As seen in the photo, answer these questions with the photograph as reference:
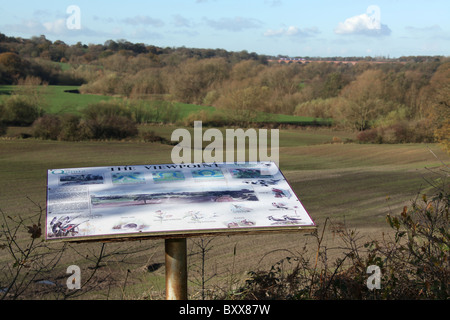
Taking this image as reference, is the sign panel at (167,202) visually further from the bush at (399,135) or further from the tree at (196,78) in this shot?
the tree at (196,78)

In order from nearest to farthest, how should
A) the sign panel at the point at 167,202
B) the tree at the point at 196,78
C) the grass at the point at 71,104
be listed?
the sign panel at the point at 167,202
the grass at the point at 71,104
the tree at the point at 196,78

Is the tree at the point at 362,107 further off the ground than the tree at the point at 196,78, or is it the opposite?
the tree at the point at 196,78

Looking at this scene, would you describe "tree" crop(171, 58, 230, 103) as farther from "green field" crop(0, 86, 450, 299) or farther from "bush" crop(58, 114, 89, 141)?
"bush" crop(58, 114, 89, 141)

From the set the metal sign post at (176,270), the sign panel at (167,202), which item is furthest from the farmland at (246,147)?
the sign panel at (167,202)

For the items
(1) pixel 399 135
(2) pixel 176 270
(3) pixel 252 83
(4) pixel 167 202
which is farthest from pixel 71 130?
(3) pixel 252 83

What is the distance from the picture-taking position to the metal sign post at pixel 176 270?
134 inches

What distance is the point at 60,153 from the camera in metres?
27.8

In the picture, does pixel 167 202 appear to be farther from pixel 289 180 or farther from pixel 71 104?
pixel 71 104

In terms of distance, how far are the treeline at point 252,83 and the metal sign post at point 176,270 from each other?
128ft

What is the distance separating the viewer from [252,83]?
67625 mm

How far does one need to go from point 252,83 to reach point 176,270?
65.4 metres

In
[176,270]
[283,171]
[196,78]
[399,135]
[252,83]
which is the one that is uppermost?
[196,78]

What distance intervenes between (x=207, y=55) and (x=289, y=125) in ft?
182
